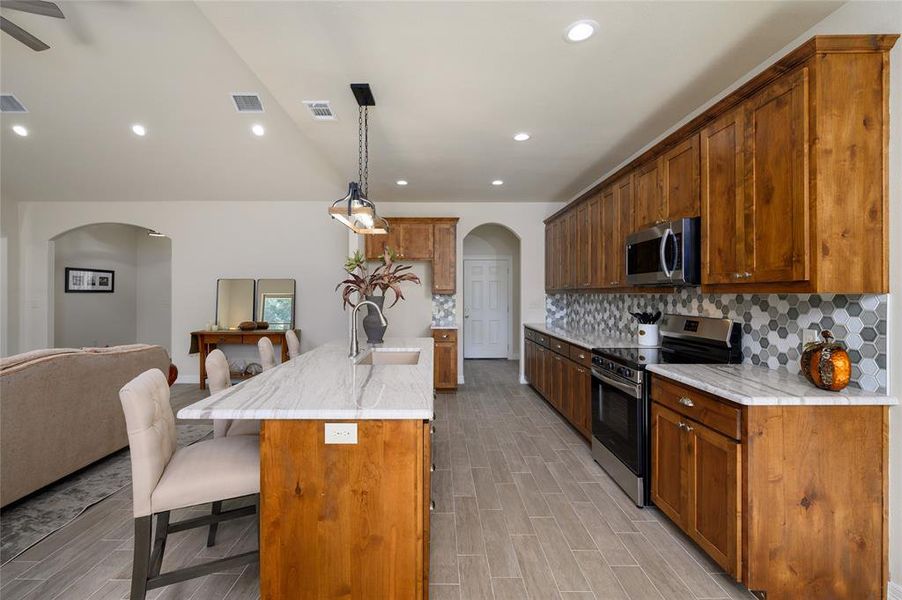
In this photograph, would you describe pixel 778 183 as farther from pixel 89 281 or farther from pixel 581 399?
pixel 89 281

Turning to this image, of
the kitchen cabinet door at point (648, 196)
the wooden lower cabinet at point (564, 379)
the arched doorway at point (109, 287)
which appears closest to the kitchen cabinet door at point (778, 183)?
the kitchen cabinet door at point (648, 196)

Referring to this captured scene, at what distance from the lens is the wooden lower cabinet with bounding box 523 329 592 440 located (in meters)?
3.34

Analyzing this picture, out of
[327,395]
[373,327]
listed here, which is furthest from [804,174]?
[373,327]

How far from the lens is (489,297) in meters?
8.11

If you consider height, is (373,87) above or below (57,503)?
above

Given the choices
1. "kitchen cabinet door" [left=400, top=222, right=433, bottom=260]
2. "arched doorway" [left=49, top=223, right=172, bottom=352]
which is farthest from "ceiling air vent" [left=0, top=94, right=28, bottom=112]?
"kitchen cabinet door" [left=400, top=222, right=433, bottom=260]

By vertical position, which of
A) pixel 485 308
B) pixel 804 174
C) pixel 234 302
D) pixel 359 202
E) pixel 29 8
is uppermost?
pixel 29 8

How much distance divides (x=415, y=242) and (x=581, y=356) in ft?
9.88

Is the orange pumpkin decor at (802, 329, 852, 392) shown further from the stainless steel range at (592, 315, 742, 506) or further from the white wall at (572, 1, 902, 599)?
the stainless steel range at (592, 315, 742, 506)

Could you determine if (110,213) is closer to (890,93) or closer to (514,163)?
(514,163)

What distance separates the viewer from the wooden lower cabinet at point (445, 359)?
207 inches

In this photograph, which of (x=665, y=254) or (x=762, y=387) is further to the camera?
(x=665, y=254)

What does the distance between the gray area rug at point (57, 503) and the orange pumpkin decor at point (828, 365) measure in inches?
158

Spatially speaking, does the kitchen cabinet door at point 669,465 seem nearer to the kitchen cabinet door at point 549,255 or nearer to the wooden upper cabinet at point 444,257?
the kitchen cabinet door at point 549,255
